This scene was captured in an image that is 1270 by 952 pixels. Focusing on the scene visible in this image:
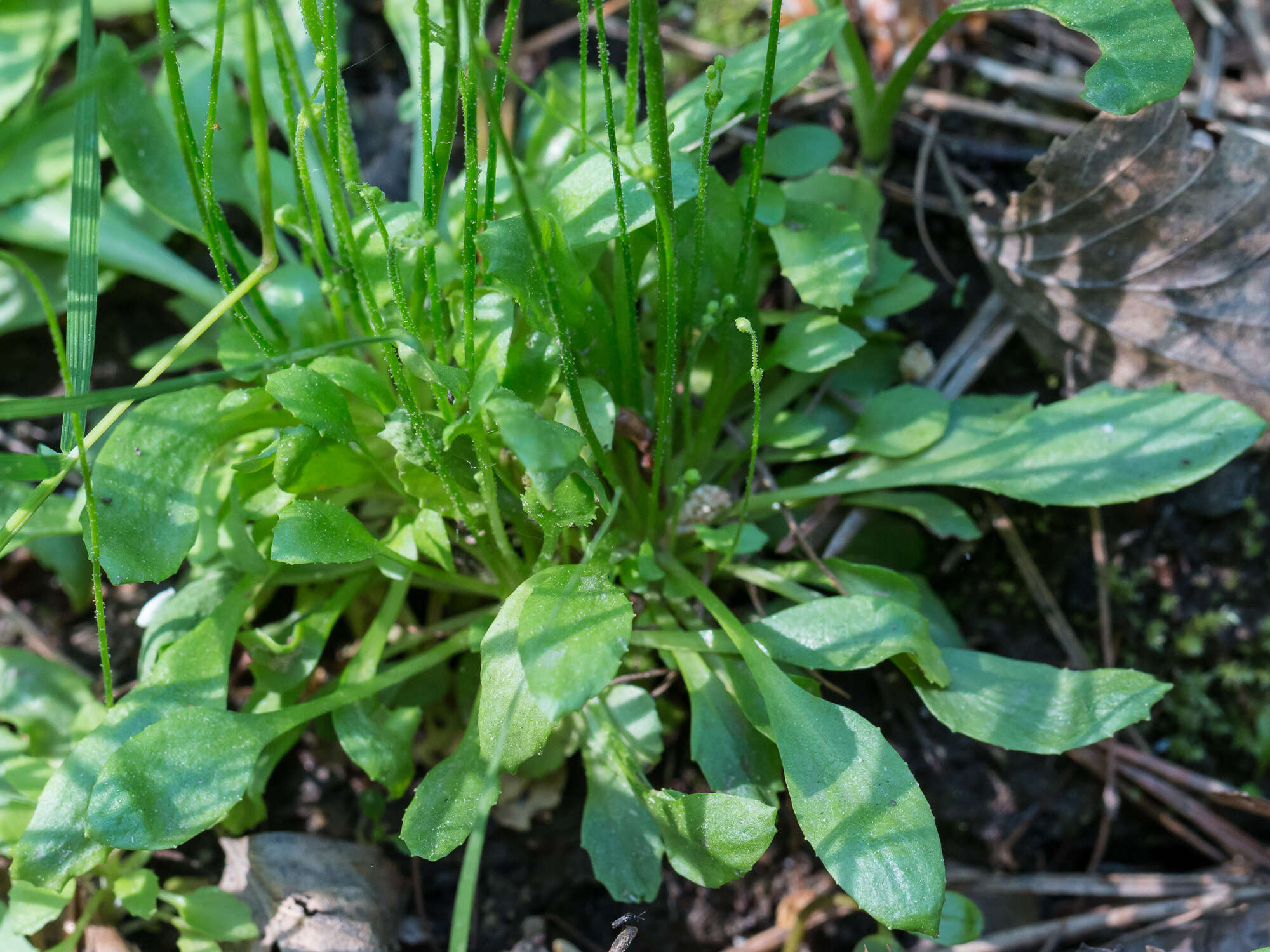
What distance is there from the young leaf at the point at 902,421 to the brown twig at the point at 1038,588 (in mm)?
201

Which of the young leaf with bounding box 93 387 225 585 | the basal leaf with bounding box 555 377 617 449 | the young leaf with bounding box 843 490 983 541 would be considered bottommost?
the young leaf with bounding box 843 490 983 541

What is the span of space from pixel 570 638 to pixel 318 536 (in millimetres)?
290

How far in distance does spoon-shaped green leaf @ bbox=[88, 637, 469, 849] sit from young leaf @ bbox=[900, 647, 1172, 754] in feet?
2.38

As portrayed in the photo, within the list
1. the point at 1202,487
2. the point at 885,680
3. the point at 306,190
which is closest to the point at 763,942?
the point at 885,680

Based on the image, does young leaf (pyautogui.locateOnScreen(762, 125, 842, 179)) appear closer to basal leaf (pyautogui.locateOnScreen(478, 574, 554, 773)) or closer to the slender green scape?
the slender green scape

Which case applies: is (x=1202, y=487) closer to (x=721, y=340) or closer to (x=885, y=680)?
(x=885, y=680)

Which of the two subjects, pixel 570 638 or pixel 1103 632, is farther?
pixel 1103 632

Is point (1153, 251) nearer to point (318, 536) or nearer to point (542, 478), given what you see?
point (542, 478)

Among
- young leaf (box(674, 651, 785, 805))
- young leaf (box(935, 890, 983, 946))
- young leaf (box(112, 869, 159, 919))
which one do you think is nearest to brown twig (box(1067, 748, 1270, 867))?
young leaf (box(935, 890, 983, 946))

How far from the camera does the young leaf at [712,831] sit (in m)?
0.90

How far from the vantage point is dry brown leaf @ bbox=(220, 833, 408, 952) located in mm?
1093

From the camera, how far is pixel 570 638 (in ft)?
2.73

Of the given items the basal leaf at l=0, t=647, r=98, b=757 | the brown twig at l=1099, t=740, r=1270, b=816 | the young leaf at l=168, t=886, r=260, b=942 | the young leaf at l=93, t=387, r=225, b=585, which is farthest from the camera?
the brown twig at l=1099, t=740, r=1270, b=816

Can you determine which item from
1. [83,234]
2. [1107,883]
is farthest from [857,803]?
[83,234]
